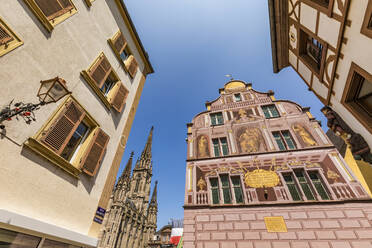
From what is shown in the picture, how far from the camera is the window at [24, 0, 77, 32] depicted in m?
4.37

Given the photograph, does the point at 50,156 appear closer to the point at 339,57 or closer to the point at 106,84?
the point at 106,84

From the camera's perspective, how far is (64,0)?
540 cm

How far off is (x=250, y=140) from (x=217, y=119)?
3.55 meters

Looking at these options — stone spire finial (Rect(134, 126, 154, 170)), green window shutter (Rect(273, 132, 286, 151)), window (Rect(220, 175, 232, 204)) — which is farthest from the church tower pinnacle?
green window shutter (Rect(273, 132, 286, 151))

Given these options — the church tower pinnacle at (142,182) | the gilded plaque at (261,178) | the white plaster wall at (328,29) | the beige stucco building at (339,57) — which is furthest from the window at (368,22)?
the church tower pinnacle at (142,182)

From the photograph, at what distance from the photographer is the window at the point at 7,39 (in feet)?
11.6

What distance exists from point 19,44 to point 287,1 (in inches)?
408

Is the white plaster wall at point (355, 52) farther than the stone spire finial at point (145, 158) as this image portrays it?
No

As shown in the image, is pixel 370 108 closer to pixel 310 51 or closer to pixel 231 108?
pixel 310 51

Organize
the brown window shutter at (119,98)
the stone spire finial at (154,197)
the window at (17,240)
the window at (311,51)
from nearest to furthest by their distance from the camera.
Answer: the window at (17,240) → the window at (311,51) → the brown window shutter at (119,98) → the stone spire finial at (154,197)

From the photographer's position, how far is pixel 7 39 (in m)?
3.64

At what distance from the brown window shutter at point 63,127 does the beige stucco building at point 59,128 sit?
26mm

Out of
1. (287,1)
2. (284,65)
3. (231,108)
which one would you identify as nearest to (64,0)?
(287,1)

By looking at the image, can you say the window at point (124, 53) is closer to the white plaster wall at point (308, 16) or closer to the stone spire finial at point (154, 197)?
the white plaster wall at point (308, 16)
